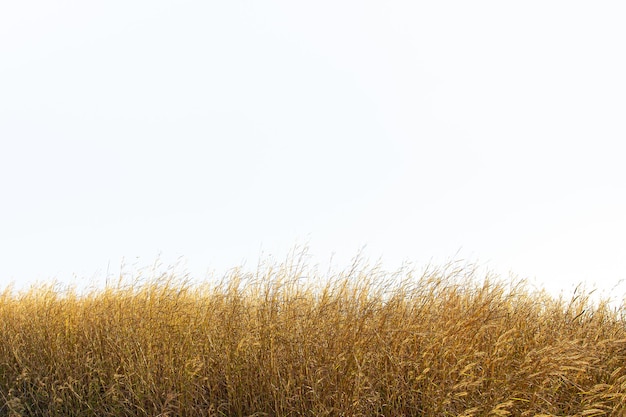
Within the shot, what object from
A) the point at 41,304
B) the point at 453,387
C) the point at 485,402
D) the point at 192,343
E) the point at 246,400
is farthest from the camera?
the point at 41,304

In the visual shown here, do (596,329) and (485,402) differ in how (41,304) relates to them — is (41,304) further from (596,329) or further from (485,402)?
(596,329)

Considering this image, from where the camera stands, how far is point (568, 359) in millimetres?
4879

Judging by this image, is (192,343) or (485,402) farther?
(192,343)

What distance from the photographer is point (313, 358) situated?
5.02m

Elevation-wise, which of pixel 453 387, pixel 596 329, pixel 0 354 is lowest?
pixel 0 354

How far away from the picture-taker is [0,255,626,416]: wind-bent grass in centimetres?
482

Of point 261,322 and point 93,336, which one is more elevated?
point 261,322

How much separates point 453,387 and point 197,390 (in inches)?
88.3

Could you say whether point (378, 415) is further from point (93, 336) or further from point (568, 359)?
point (93, 336)

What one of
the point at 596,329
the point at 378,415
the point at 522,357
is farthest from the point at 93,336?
the point at 596,329

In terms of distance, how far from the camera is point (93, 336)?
6.35m

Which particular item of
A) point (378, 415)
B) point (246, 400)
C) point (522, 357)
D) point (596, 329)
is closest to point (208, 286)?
point (246, 400)

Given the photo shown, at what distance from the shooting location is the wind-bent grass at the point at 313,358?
4816mm

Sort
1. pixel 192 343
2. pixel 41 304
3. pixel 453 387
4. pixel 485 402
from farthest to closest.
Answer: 1. pixel 41 304
2. pixel 192 343
3. pixel 485 402
4. pixel 453 387
